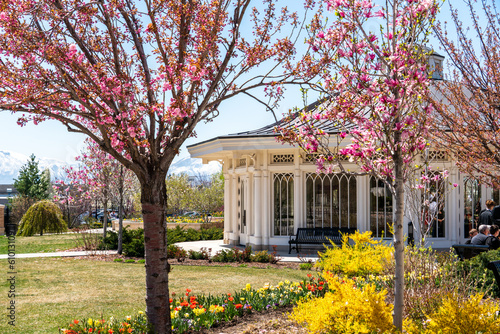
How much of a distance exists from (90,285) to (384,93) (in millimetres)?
7435

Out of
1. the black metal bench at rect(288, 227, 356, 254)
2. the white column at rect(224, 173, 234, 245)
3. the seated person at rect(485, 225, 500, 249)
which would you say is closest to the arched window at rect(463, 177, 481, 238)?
the black metal bench at rect(288, 227, 356, 254)

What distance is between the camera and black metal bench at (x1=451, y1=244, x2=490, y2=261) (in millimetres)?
8688

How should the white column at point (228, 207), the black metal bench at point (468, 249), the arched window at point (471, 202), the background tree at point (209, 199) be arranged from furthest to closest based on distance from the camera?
the background tree at point (209, 199), the white column at point (228, 207), the arched window at point (471, 202), the black metal bench at point (468, 249)

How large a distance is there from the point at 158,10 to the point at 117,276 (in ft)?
22.2

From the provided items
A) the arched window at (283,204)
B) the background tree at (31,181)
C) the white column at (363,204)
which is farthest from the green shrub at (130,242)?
the background tree at (31,181)

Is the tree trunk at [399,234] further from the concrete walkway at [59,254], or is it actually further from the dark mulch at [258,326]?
the concrete walkway at [59,254]

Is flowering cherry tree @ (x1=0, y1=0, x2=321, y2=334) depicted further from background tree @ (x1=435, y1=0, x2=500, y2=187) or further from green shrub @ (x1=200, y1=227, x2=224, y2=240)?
green shrub @ (x1=200, y1=227, x2=224, y2=240)

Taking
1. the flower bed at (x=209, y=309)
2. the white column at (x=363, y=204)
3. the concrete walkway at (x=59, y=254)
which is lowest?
the concrete walkway at (x=59, y=254)

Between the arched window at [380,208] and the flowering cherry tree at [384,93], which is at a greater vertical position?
the flowering cherry tree at [384,93]

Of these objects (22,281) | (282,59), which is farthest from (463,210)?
(22,281)

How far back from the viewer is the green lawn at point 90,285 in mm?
7133

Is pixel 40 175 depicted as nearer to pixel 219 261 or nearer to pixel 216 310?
pixel 219 261

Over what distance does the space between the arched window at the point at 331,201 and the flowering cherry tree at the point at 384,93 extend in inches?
397

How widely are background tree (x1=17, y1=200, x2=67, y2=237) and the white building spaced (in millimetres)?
13562
